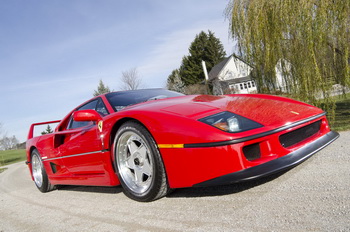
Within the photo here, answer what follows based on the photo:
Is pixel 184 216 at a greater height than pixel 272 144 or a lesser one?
lesser

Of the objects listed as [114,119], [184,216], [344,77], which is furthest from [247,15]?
[184,216]

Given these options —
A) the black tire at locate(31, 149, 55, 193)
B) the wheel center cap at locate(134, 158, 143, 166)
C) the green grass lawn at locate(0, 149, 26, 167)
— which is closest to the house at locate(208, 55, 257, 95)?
the green grass lawn at locate(0, 149, 26, 167)

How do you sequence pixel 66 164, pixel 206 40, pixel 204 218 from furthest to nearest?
1. pixel 206 40
2. pixel 66 164
3. pixel 204 218

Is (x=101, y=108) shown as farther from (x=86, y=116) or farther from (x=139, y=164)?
(x=139, y=164)

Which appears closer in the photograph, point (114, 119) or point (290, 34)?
point (114, 119)

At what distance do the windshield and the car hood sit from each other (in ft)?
2.40

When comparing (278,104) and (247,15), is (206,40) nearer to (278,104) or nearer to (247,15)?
(247,15)

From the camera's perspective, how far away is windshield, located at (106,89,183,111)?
11.3ft

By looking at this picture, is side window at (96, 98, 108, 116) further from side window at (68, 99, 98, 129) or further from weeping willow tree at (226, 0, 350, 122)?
weeping willow tree at (226, 0, 350, 122)

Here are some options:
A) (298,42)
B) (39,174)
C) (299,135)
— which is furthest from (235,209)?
(298,42)

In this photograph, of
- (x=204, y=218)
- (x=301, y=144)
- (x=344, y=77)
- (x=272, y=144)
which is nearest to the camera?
(x=204, y=218)

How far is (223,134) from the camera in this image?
2.16 metres

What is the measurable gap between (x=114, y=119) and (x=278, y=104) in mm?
1643

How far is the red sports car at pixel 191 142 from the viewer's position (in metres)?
2.16
